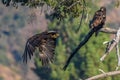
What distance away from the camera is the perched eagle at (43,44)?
17875 millimetres

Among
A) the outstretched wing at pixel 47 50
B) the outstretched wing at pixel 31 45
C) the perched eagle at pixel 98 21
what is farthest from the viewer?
the perched eagle at pixel 98 21

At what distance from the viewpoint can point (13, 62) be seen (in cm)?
17200

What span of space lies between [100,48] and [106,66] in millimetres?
5808

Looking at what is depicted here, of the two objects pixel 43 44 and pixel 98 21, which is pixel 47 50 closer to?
pixel 43 44

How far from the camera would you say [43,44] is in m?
18.0

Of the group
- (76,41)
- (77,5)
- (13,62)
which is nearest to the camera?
(77,5)

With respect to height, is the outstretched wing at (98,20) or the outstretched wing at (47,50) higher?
the outstretched wing at (98,20)

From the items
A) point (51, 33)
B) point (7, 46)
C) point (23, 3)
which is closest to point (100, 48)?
point (23, 3)

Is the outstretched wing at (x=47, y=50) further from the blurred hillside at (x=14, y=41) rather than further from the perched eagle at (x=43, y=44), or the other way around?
the blurred hillside at (x=14, y=41)

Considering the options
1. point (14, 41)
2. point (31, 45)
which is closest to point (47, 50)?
point (31, 45)

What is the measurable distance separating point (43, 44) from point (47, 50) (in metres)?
0.26

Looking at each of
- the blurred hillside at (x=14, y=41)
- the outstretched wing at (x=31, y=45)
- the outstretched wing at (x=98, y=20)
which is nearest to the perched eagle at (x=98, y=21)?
the outstretched wing at (x=98, y=20)

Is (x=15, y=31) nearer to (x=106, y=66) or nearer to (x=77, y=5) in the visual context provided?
(x=106, y=66)

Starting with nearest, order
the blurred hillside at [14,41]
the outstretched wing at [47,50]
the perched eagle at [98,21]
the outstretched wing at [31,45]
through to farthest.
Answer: the outstretched wing at [31,45], the outstretched wing at [47,50], the perched eagle at [98,21], the blurred hillside at [14,41]
